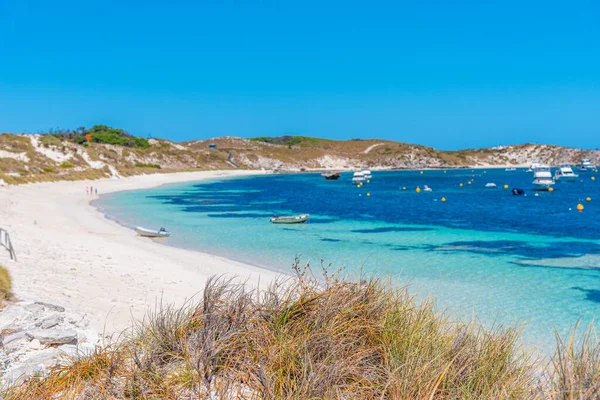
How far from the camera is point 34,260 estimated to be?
13797 millimetres

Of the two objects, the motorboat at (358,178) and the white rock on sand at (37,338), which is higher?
the white rock on sand at (37,338)

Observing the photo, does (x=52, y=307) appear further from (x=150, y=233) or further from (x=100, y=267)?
(x=150, y=233)

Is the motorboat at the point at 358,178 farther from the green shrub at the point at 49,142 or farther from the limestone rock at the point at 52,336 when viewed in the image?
the limestone rock at the point at 52,336

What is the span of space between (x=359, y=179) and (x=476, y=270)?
7138 cm

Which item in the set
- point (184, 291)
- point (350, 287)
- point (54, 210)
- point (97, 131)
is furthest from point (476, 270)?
point (97, 131)

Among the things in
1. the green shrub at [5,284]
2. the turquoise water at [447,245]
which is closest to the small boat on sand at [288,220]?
the turquoise water at [447,245]

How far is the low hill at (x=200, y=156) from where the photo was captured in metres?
67.9

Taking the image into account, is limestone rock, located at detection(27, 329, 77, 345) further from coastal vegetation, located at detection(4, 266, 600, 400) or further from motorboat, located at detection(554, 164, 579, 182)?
motorboat, located at detection(554, 164, 579, 182)

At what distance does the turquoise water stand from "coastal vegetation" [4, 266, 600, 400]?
4.82 feet

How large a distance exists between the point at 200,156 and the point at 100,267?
11266 centimetres

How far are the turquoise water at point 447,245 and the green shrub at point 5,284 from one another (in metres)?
7.26

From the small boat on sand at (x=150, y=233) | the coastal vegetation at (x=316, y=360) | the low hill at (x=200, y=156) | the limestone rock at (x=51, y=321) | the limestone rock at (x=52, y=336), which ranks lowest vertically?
the small boat on sand at (x=150, y=233)

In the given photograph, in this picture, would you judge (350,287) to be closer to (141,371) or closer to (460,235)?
(141,371)

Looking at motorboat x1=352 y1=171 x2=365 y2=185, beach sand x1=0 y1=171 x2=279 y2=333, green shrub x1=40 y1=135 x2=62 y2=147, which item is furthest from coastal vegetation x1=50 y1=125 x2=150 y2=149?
beach sand x1=0 y1=171 x2=279 y2=333
